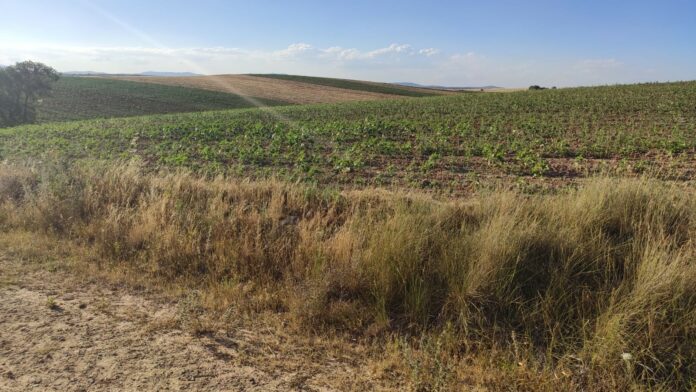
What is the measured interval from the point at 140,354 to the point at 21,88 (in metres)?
47.5

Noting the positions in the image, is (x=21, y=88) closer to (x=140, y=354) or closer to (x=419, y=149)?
(x=419, y=149)

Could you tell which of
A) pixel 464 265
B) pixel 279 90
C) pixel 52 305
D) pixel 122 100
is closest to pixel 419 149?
pixel 464 265

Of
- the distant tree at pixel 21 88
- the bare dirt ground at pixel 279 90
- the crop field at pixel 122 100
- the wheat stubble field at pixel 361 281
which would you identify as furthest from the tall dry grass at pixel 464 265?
the bare dirt ground at pixel 279 90

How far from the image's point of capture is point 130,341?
3.58 meters

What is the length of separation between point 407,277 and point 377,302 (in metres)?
0.44

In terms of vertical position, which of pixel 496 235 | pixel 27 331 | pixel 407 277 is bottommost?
pixel 27 331

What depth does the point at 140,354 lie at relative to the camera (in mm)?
3391

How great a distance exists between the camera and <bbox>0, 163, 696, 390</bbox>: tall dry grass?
3361 mm

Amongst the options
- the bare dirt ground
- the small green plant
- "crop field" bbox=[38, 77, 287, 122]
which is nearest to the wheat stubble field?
the small green plant

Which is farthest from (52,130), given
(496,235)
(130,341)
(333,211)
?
(496,235)

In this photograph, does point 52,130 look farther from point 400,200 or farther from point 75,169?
point 400,200

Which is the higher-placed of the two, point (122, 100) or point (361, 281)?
point (122, 100)

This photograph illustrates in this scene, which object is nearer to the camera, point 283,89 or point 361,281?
point 361,281

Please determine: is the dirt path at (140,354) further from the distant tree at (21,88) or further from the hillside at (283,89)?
the hillside at (283,89)
